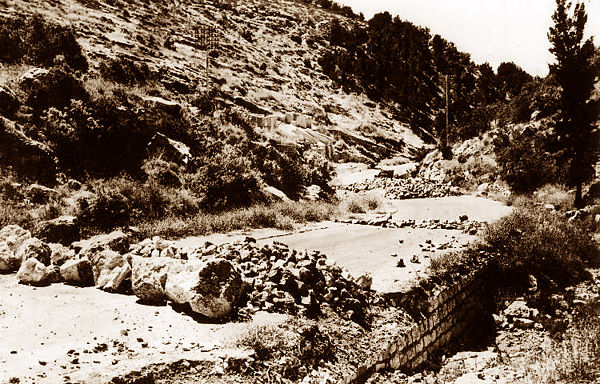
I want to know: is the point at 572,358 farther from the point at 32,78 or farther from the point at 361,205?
the point at 32,78

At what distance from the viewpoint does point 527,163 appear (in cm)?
2244

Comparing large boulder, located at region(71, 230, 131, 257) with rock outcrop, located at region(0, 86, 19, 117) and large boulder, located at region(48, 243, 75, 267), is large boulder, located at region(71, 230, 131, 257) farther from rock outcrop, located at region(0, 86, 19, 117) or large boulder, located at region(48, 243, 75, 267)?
rock outcrop, located at region(0, 86, 19, 117)

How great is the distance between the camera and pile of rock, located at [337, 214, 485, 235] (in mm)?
14227

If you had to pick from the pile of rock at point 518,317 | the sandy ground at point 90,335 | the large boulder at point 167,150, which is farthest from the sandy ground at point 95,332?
the large boulder at point 167,150

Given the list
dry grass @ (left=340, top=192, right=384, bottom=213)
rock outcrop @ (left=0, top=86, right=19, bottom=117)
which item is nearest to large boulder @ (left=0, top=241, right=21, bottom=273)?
rock outcrop @ (left=0, top=86, right=19, bottom=117)

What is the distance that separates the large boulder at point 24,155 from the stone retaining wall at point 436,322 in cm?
1127

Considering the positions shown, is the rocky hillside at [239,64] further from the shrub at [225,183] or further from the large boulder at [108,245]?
the large boulder at [108,245]

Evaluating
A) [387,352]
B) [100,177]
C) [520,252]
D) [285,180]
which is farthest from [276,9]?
[387,352]

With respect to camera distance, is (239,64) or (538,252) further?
(239,64)

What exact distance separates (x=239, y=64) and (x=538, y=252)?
30344mm

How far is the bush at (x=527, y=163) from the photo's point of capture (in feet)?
71.9

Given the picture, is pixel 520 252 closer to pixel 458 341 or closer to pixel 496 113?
pixel 458 341

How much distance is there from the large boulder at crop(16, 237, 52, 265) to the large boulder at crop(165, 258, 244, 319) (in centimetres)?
305

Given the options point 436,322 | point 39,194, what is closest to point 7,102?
point 39,194
